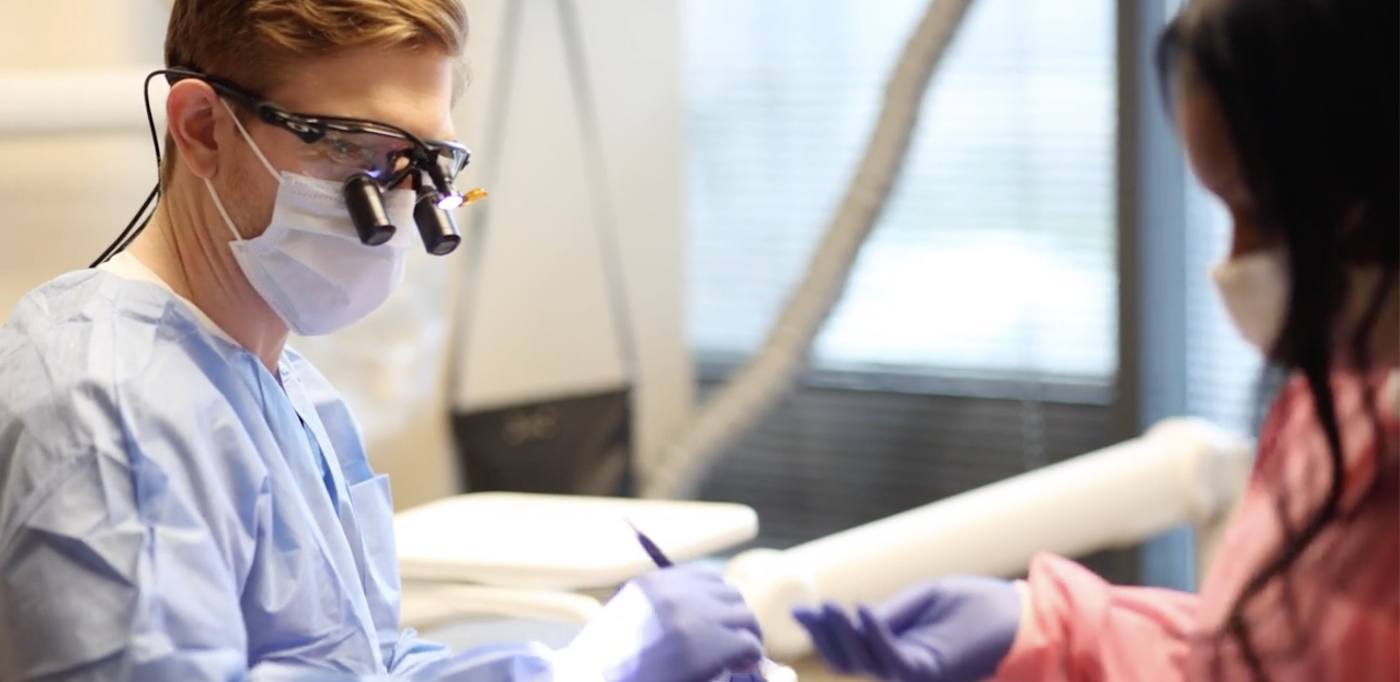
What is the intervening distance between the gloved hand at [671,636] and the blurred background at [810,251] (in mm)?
Result: 1230

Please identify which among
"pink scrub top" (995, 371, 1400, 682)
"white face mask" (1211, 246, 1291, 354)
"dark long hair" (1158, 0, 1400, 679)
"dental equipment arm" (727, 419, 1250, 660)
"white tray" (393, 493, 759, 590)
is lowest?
"white tray" (393, 493, 759, 590)

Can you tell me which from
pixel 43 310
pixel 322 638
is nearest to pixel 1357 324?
pixel 322 638

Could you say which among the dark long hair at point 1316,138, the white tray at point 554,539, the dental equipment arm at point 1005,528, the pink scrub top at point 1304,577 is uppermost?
the dark long hair at point 1316,138

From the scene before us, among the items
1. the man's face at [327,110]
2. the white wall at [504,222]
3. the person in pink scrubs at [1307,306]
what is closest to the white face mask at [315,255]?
the man's face at [327,110]

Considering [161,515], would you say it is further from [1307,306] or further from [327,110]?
[1307,306]

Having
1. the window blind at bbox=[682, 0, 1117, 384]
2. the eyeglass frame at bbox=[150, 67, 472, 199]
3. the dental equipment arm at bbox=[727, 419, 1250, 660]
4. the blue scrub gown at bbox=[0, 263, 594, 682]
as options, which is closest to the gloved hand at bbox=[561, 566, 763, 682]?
the blue scrub gown at bbox=[0, 263, 594, 682]

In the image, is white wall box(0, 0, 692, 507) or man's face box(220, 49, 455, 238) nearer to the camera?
man's face box(220, 49, 455, 238)

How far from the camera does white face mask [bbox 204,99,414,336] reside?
142 centimetres

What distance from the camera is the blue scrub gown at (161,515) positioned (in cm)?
120

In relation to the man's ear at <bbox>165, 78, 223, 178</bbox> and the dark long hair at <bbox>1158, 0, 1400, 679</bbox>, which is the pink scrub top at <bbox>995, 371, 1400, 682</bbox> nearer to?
the dark long hair at <bbox>1158, 0, 1400, 679</bbox>

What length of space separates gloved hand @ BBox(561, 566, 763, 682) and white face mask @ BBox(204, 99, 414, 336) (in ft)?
1.19

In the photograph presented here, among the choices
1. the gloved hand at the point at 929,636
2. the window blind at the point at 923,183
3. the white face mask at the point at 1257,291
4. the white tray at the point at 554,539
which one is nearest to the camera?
the white face mask at the point at 1257,291

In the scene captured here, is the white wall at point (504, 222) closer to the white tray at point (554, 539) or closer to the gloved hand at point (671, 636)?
the white tray at point (554, 539)

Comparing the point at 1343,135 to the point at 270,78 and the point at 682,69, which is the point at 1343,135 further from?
the point at 682,69
